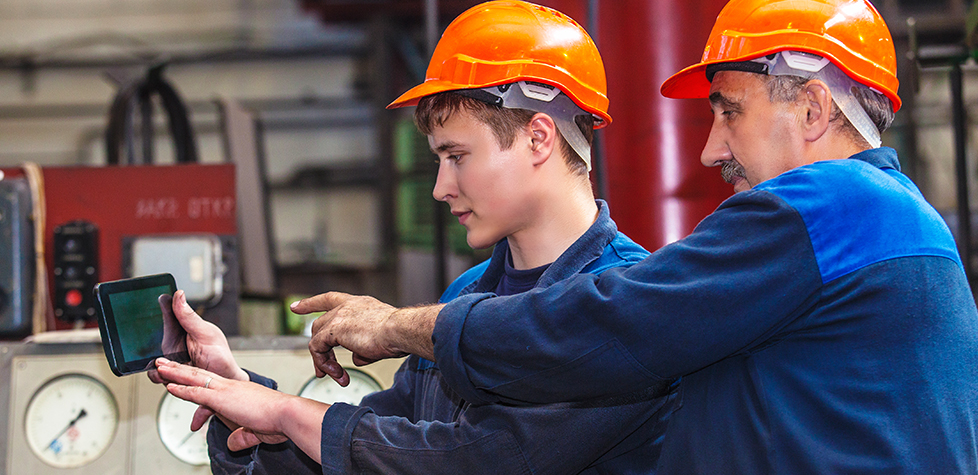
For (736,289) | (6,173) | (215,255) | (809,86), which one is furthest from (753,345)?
(6,173)

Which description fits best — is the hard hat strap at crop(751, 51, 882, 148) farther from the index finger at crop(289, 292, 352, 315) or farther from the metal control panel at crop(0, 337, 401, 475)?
the metal control panel at crop(0, 337, 401, 475)

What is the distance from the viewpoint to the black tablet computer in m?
1.07

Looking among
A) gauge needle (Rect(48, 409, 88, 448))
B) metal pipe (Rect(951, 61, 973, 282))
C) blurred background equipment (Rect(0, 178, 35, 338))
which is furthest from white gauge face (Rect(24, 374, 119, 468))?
metal pipe (Rect(951, 61, 973, 282))

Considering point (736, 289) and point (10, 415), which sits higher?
point (736, 289)

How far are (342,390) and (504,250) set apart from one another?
0.67 metres

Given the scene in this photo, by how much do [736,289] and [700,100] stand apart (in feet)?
3.15

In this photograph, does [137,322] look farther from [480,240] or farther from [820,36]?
[820,36]

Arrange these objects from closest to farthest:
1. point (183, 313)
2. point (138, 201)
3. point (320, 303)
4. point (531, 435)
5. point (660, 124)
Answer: point (531, 435)
point (320, 303)
point (183, 313)
point (660, 124)
point (138, 201)

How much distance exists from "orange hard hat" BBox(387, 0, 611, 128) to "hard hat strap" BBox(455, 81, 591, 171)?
1cm

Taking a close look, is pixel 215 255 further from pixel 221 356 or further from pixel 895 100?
pixel 895 100

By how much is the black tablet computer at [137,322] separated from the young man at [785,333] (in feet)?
1.54

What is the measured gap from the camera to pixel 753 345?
2.56 feet

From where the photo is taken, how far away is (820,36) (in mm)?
883

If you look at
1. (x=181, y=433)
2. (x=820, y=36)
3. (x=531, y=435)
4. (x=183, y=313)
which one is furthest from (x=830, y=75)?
(x=181, y=433)
